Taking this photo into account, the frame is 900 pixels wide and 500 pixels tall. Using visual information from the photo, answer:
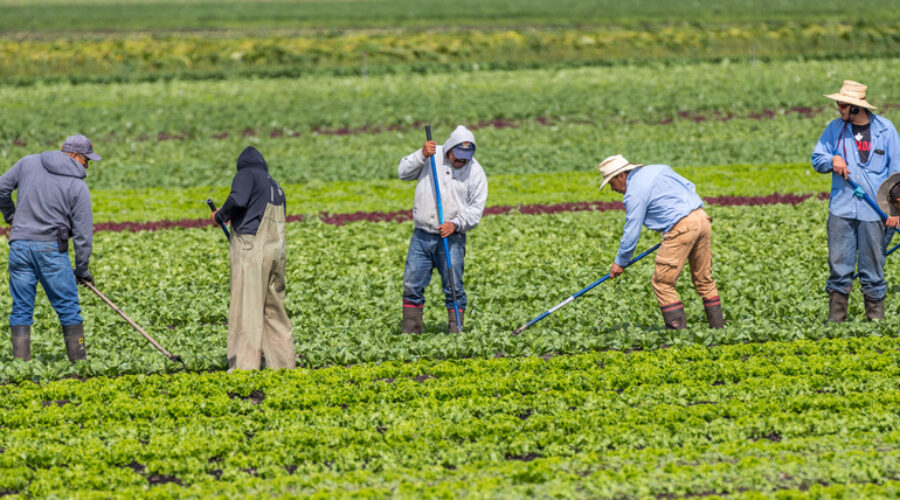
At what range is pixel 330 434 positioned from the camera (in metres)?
8.52

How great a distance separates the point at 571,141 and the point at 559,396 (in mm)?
18425

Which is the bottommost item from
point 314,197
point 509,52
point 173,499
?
point 173,499

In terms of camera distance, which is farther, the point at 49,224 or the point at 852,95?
the point at 852,95

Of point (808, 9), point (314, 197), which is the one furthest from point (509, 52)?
point (808, 9)

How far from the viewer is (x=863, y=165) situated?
11148mm

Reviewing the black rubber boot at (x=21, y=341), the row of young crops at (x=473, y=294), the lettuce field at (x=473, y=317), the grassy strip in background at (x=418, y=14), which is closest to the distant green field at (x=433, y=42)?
the grassy strip in background at (x=418, y=14)

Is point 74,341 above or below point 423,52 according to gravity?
below

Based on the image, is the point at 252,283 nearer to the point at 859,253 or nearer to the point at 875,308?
the point at 859,253

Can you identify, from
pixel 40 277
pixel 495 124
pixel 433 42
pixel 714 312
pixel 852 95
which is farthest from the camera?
pixel 433 42

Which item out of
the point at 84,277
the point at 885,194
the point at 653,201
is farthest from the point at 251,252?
the point at 885,194

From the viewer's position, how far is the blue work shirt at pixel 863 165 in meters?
11.1

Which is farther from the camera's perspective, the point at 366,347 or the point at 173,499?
the point at 366,347

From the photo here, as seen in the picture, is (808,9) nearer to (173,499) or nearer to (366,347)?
(366,347)

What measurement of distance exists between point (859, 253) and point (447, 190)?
4.63 meters
